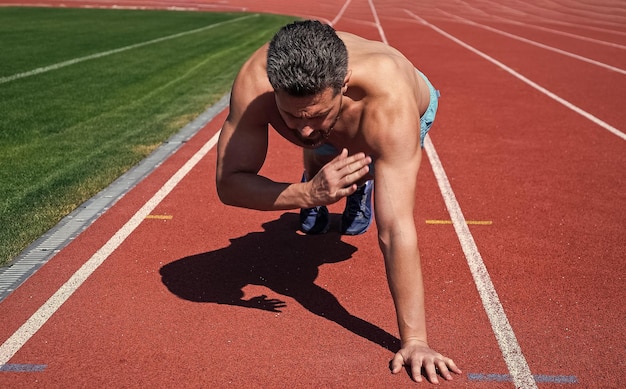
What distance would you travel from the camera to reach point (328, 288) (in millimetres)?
5246

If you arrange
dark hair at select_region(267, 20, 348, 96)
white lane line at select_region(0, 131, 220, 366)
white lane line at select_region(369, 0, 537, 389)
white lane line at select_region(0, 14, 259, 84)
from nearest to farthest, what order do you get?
dark hair at select_region(267, 20, 348, 96)
white lane line at select_region(369, 0, 537, 389)
white lane line at select_region(0, 131, 220, 366)
white lane line at select_region(0, 14, 259, 84)

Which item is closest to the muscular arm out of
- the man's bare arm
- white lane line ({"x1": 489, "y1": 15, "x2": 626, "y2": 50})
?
the man's bare arm

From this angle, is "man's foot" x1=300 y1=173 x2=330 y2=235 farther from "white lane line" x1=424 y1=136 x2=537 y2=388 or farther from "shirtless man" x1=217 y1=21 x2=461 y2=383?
"shirtless man" x1=217 y1=21 x2=461 y2=383

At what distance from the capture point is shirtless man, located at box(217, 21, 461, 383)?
11.8 ft

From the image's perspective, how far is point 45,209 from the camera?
665cm

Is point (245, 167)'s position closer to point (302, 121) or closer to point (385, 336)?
point (302, 121)

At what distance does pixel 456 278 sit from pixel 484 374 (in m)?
1.35

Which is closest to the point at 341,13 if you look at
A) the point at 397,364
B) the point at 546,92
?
the point at 546,92

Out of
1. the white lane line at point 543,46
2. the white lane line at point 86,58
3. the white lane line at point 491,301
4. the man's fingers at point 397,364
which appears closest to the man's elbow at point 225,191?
the man's fingers at point 397,364

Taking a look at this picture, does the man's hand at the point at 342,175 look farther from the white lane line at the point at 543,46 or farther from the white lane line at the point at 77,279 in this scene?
the white lane line at the point at 543,46

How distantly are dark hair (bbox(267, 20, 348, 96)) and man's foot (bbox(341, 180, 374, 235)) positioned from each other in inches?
97.5

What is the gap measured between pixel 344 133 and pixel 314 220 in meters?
1.98

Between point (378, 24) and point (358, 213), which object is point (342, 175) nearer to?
point (358, 213)

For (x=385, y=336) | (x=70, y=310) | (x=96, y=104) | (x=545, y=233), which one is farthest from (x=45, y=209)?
(x=96, y=104)
